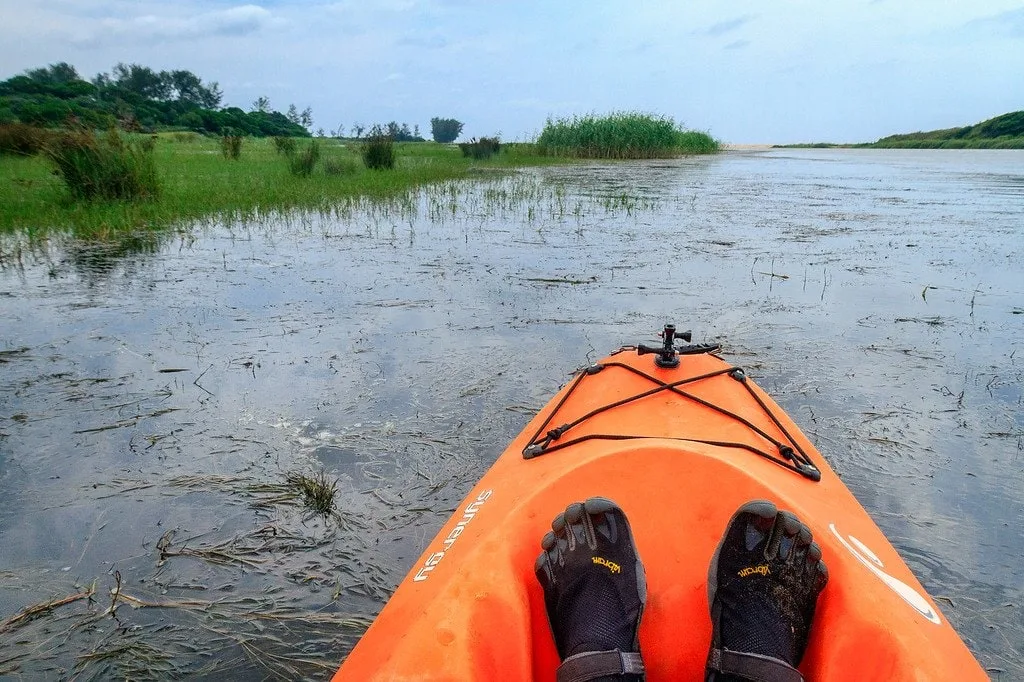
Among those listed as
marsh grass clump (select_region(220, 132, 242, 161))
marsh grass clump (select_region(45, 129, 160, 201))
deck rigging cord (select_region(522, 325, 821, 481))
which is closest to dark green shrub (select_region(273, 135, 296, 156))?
marsh grass clump (select_region(220, 132, 242, 161))

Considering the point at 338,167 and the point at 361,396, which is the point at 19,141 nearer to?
the point at 338,167

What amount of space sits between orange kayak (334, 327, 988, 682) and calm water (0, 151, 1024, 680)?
600mm

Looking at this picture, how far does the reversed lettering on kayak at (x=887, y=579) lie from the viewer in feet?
4.73

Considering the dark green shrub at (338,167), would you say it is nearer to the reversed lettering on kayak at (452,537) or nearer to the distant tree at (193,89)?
Answer: the reversed lettering on kayak at (452,537)

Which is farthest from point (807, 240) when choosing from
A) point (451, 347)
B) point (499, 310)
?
point (451, 347)

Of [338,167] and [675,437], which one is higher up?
[338,167]

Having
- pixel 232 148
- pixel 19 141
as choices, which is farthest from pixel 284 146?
pixel 19 141

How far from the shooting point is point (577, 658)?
1.40 m

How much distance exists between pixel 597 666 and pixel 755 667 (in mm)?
314

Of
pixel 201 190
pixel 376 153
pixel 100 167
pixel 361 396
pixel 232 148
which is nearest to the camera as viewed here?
pixel 361 396

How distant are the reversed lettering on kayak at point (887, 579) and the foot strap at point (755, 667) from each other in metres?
0.30

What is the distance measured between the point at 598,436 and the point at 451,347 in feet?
7.76

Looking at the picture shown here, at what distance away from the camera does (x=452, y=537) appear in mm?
1717

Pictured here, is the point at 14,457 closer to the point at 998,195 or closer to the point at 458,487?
the point at 458,487
